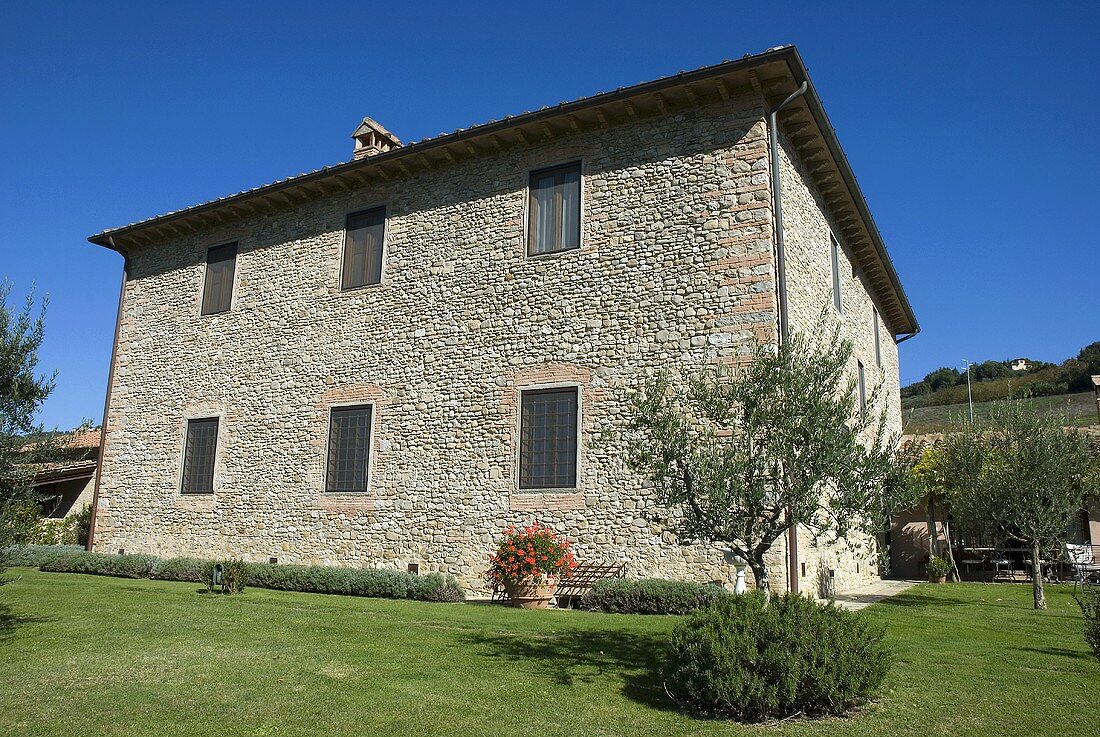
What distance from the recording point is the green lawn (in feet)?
19.5

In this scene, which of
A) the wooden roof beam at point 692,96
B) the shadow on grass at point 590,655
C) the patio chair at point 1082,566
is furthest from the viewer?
the patio chair at point 1082,566

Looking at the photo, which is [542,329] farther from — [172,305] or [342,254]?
[172,305]

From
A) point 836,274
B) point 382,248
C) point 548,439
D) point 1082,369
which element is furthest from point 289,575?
point 1082,369

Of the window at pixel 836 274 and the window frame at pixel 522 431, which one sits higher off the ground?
the window at pixel 836 274

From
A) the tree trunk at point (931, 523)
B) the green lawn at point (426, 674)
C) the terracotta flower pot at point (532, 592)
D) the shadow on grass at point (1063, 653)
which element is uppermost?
the tree trunk at point (931, 523)

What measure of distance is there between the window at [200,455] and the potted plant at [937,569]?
55.0 ft

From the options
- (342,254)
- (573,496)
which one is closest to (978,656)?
(573,496)

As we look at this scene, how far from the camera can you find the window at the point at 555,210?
13984mm

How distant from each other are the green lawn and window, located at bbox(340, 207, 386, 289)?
283 inches

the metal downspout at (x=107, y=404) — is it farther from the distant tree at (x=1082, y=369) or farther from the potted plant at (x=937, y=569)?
the distant tree at (x=1082, y=369)

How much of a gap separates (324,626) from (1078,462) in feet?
41.2

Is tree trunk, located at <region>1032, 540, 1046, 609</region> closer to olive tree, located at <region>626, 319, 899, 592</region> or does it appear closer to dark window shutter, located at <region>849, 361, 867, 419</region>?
dark window shutter, located at <region>849, 361, 867, 419</region>

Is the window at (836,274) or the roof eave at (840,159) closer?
the roof eave at (840,159)

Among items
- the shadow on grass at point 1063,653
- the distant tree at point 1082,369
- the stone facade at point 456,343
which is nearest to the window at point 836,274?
the stone facade at point 456,343
